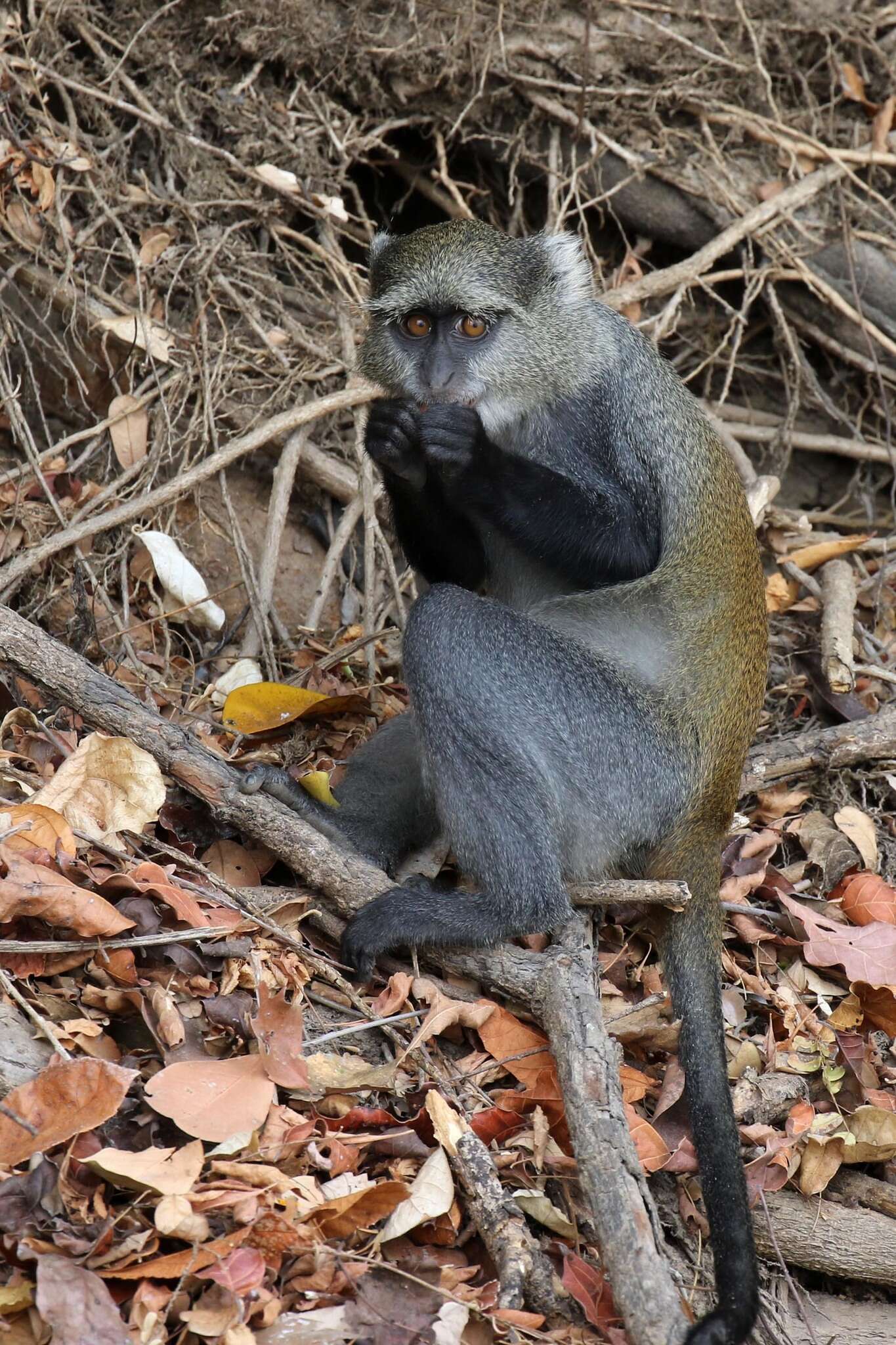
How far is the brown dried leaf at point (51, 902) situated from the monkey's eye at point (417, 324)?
230 cm

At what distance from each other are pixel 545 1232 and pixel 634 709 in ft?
5.34

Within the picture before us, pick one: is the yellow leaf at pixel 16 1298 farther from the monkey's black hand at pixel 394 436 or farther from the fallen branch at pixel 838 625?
the fallen branch at pixel 838 625

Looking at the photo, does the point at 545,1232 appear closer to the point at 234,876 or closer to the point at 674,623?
the point at 234,876

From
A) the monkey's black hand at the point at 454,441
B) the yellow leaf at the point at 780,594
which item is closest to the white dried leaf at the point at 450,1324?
the monkey's black hand at the point at 454,441

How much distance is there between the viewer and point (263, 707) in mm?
5074

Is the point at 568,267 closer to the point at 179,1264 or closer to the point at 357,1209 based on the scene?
the point at 357,1209

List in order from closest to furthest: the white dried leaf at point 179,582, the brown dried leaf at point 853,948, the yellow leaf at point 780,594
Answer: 1. the brown dried leaf at point 853,948
2. the white dried leaf at point 179,582
3. the yellow leaf at point 780,594

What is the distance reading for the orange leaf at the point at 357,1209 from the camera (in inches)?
117

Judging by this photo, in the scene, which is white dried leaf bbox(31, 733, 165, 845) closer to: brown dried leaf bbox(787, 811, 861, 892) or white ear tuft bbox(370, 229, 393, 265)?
white ear tuft bbox(370, 229, 393, 265)

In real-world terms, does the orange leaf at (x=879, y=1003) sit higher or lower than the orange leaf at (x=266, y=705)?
lower

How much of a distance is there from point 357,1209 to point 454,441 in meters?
2.35

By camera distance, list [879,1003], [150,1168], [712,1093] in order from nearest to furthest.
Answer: [150,1168] < [712,1093] < [879,1003]

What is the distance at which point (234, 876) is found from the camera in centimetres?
415

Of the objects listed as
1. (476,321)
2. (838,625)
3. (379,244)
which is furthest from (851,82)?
(476,321)
